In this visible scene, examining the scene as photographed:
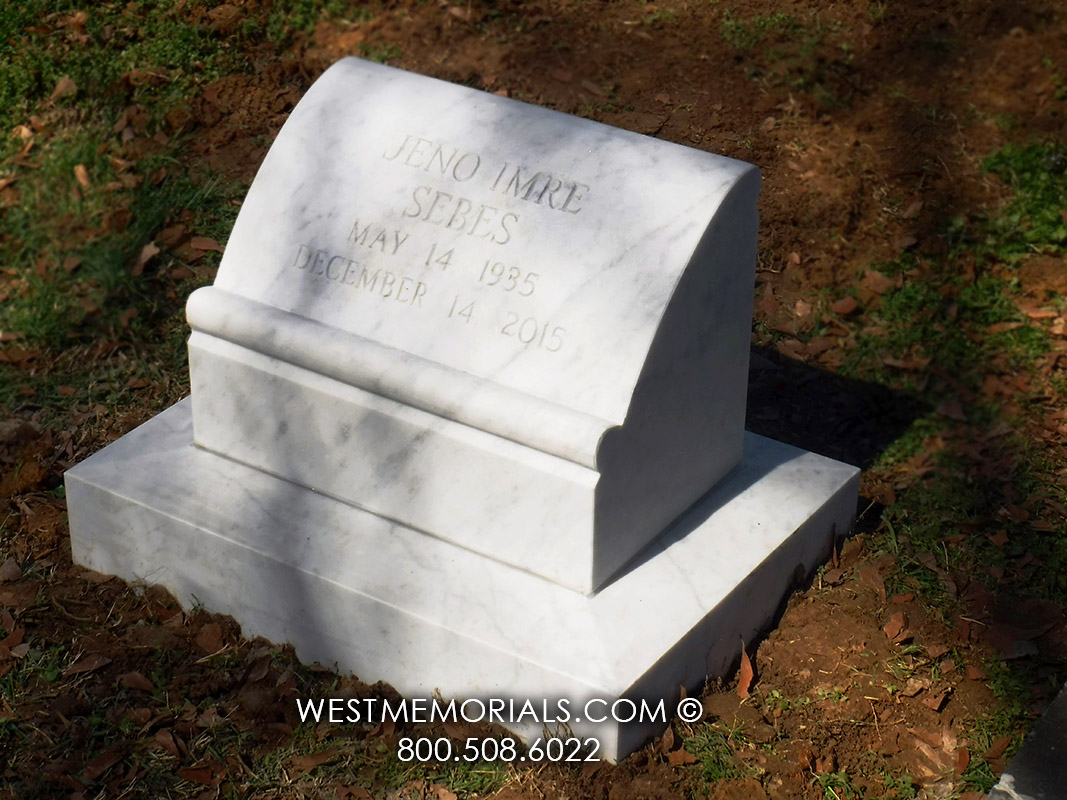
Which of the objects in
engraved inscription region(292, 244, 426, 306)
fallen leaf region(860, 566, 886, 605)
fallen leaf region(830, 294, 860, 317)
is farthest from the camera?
fallen leaf region(830, 294, 860, 317)

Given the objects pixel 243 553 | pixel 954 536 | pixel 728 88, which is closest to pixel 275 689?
pixel 243 553

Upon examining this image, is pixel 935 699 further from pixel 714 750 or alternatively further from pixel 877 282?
pixel 877 282

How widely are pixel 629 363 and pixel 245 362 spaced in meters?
A: 1.14

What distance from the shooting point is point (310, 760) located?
321cm

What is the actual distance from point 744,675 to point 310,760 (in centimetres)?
116

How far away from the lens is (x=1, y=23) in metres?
5.96

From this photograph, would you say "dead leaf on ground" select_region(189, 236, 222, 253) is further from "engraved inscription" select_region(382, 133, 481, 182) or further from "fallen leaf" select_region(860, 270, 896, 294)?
"fallen leaf" select_region(860, 270, 896, 294)

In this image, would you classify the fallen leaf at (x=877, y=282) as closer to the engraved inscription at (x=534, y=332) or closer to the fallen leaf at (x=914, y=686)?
the fallen leaf at (x=914, y=686)

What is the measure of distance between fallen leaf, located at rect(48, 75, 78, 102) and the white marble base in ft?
8.33

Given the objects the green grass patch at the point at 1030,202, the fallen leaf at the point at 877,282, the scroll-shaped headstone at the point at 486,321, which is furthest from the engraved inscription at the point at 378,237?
the green grass patch at the point at 1030,202

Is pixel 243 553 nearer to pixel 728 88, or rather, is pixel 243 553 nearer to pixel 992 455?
pixel 992 455

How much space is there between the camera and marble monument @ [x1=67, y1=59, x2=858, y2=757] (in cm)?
311

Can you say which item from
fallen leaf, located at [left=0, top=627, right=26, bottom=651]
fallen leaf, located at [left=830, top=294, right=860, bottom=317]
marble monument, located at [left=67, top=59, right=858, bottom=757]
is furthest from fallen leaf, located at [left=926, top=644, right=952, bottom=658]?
fallen leaf, located at [left=0, top=627, right=26, bottom=651]

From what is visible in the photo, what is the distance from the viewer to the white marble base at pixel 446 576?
3.13 m
